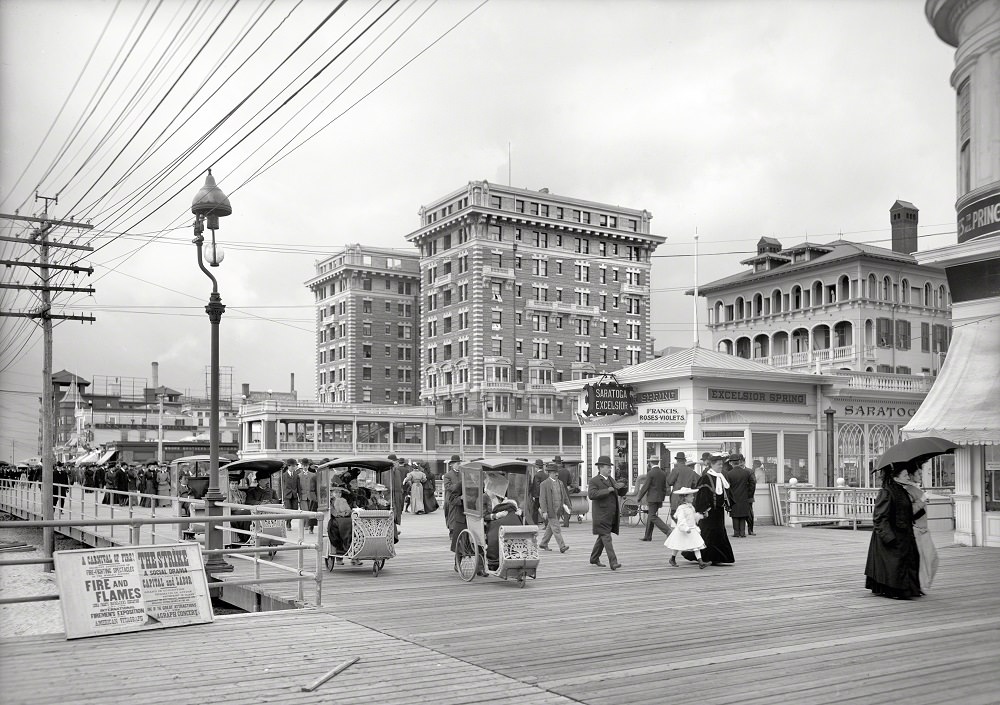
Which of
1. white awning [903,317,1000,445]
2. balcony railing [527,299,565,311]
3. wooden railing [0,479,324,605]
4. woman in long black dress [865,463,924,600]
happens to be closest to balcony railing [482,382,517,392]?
balcony railing [527,299,565,311]

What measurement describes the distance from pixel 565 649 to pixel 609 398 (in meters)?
17.5

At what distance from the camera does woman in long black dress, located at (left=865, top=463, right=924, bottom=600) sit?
1183 centimetres

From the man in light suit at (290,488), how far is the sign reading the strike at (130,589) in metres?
13.3

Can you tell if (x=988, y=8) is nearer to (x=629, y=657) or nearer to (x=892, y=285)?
(x=629, y=657)

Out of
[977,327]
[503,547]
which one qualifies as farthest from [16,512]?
[977,327]

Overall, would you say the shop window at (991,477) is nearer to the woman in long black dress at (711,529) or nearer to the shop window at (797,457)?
the woman in long black dress at (711,529)

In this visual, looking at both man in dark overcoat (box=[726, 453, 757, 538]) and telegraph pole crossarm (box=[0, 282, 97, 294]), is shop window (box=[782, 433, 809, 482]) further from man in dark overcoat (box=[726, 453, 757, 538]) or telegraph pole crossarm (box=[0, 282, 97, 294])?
telegraph pole crossarm (box=[0, 282, 97, 294])

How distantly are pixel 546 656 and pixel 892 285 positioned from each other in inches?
1890

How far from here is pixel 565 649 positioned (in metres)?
8.93

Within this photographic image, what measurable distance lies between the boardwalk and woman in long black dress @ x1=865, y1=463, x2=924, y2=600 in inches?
11.5

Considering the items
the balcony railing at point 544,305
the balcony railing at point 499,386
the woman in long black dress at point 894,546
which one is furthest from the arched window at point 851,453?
the balcony railing at point 544,305

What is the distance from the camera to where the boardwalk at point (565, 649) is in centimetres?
728

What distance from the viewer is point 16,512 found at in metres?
42.2

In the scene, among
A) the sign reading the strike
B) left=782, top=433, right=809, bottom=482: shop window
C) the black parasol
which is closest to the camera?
the sign reading the strike
